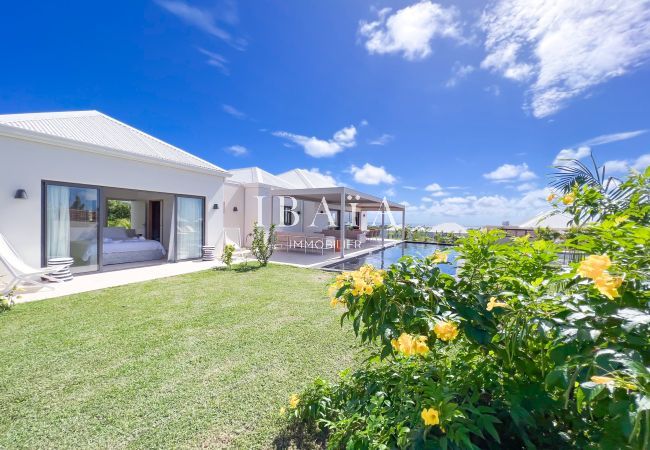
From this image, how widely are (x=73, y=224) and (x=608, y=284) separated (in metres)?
11.3

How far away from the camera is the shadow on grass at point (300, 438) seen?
2.20 metres

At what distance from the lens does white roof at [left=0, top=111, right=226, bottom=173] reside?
7.57 m

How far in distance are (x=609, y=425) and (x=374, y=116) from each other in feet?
54.3

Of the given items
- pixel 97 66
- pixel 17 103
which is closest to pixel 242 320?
pixel 97 66

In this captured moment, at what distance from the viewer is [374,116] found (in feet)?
51.3

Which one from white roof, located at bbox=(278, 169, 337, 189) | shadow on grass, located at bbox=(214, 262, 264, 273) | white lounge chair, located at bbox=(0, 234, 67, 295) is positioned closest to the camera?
white lounge chair, located at bbox=(0, 234, 67, 295)

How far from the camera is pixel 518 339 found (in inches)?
42.7

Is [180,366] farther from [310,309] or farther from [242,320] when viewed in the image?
[310,309]

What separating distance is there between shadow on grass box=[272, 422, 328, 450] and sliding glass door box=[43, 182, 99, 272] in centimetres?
920

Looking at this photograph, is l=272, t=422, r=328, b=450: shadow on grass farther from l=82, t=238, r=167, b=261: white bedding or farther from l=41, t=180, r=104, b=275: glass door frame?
l=82, t=238, r=167, b=261: white bedding

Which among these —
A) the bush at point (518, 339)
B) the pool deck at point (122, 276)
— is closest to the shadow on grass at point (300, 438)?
the bush at point (518, 339)

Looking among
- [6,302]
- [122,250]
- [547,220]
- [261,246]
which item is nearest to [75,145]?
[122,250]

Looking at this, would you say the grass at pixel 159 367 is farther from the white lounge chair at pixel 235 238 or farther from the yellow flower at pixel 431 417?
the white lounge chair at pixel 235 238

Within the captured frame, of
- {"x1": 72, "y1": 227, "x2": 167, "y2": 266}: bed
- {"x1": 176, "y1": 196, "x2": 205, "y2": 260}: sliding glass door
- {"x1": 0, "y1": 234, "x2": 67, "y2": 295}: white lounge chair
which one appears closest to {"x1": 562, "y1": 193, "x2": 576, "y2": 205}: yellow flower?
{"x1": 0, "y1": 234, "x2": 67, "y2": 295}: white lounge chair
